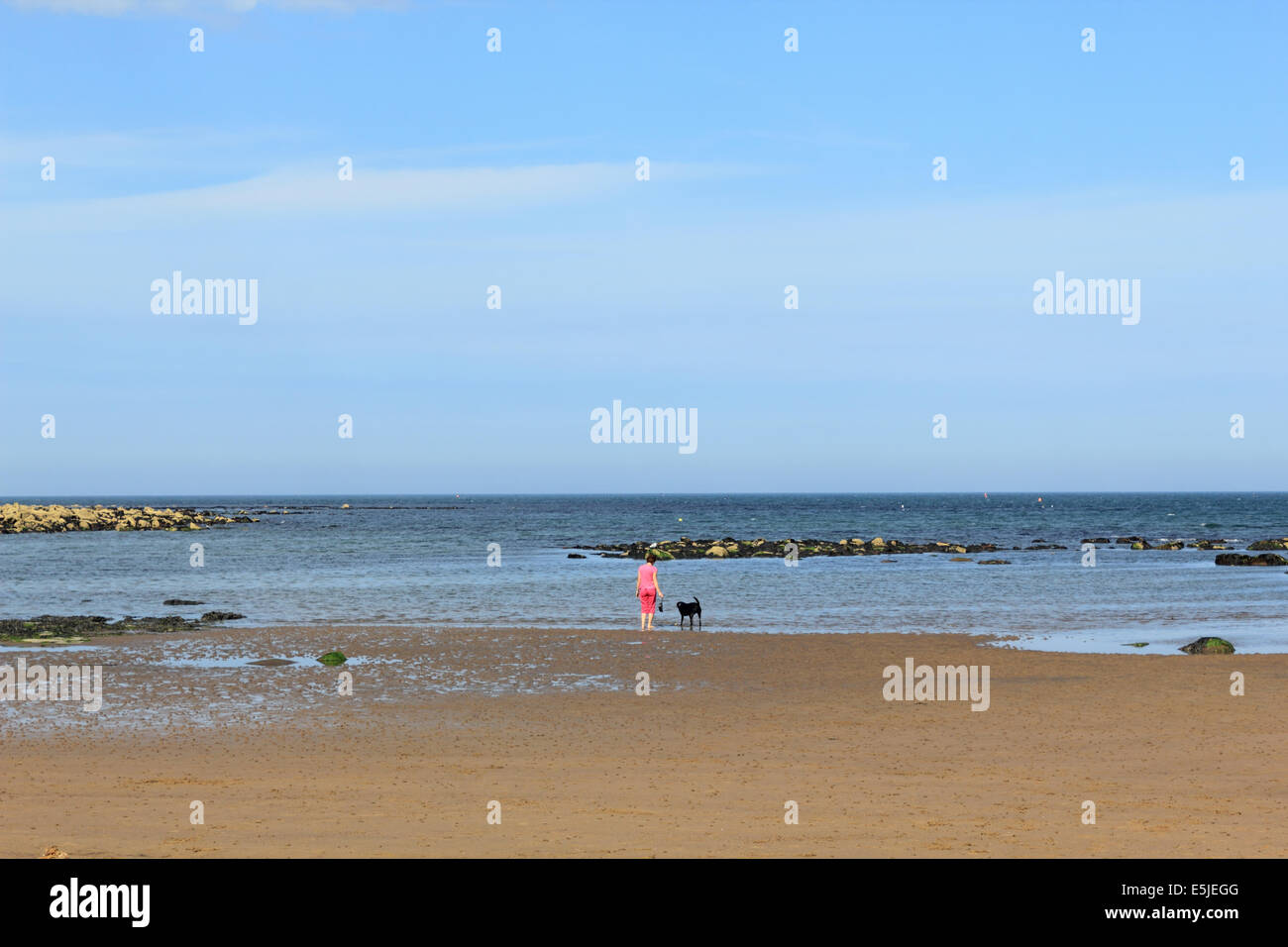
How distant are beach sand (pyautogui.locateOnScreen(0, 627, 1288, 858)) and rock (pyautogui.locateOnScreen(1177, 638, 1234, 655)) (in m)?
1.09

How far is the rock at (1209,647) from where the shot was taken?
2497 cm

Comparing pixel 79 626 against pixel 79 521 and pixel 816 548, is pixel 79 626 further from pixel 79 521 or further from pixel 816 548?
pixel 79 521

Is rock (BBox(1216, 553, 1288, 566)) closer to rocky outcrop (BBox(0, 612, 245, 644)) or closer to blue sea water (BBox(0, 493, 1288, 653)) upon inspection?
blue sea water (BBox(0, 493, 1288, 653))

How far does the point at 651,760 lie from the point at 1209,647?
1594 cm

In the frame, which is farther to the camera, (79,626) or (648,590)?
(648,590)

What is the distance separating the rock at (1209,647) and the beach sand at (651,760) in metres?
1.09

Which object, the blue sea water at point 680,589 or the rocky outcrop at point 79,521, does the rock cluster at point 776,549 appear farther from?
the rocky outcrop at point 79,521

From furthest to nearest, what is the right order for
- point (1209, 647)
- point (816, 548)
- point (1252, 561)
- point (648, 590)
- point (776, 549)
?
point (816, 548)
point (776, 549)
point (1252, 561)
point (648, 590)
point (1209, 647)

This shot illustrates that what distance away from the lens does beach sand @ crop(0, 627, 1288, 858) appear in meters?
10.8

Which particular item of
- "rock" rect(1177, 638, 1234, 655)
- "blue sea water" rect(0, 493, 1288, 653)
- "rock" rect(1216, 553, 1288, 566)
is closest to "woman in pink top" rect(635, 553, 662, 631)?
"blue sea water" rect(0, 493, 1288, 653)

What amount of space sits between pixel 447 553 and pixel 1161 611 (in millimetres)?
46810

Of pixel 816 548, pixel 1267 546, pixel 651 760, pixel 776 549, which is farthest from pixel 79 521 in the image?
pixel 651 760

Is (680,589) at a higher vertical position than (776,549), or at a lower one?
lower

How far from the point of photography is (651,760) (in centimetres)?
1466
